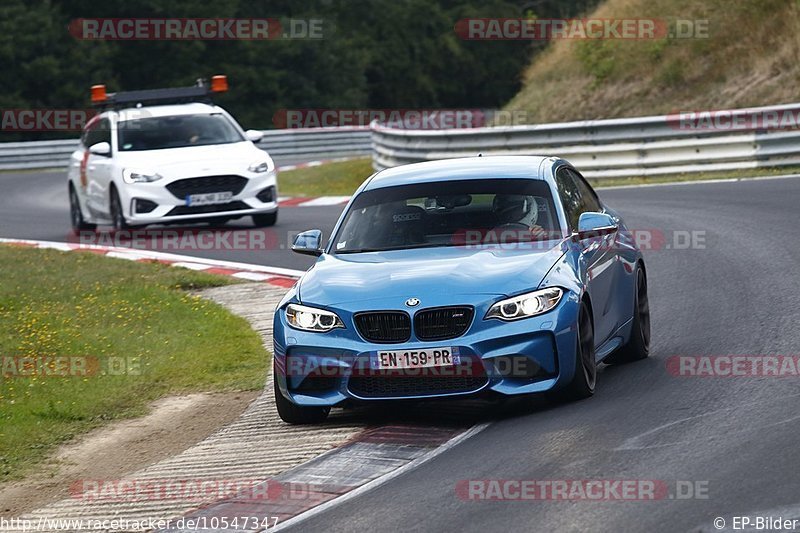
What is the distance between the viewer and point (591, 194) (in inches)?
419

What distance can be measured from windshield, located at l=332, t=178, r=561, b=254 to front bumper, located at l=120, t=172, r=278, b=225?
10.1 m

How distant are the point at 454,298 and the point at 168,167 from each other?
12.0m

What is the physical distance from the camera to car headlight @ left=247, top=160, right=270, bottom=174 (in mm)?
19973

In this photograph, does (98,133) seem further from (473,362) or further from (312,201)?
(473,362)

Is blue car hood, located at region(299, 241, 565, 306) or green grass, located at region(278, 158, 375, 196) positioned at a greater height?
blue car hood, located at region(299, 241, 565, 306)

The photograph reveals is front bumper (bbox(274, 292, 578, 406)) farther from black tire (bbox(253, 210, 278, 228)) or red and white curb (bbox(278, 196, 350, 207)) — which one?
red and white curb (bbox(278, 196, 350, 207))

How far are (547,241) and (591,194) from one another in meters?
1.47

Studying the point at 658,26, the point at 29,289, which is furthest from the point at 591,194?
the point at 658,26

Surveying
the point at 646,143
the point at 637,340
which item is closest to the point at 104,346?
the point at 637,340

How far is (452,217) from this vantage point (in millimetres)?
9539

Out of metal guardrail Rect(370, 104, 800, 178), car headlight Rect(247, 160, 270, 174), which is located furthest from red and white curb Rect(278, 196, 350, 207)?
car headlight Rect(247, 160, 270, 174)

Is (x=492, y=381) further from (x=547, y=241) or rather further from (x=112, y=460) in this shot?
→ (x=112, y=460)

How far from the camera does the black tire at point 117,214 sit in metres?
20.0

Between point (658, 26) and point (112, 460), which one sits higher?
point (658, 26)
